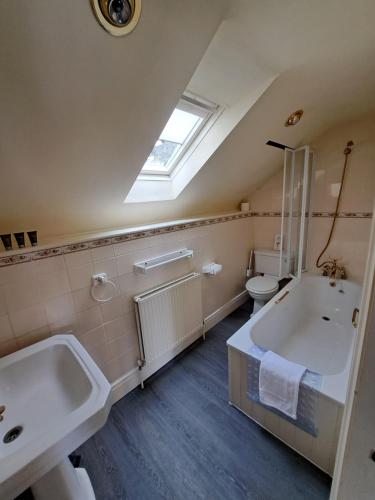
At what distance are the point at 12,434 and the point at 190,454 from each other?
991 mm

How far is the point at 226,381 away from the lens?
1766mm

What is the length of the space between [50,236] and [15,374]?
78 cm

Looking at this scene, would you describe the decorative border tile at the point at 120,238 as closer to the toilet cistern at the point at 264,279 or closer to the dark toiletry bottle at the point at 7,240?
the dark toiletry bottle at the point at 7,240

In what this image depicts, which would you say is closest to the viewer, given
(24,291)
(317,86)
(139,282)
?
(24,291)

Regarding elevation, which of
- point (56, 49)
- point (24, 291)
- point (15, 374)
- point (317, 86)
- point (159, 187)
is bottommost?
point (15, 374)

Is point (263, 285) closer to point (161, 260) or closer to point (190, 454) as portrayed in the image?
point (161, 260)

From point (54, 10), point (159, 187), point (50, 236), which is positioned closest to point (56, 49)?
point (54, 10)

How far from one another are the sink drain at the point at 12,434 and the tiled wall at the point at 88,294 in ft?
1.36

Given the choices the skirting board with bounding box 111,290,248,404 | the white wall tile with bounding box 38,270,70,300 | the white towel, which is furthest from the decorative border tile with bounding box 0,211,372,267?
the white towel

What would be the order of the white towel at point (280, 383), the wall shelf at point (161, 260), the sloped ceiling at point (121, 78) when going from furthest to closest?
the wall shelf at point (161, 260) → the white towel at point (280, 383) → the sloped ceiling at point (121, 78)

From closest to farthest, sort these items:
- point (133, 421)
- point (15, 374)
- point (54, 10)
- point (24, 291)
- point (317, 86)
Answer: point (54, 10) < point (15, 374) < point (24, 291) < point (317, 86) < point (133, 421)

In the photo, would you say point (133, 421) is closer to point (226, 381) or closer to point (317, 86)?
point (226, 381)

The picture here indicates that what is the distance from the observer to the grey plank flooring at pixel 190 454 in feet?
3.72

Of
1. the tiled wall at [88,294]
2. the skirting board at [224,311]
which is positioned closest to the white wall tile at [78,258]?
the tiled wall at [88,294]
